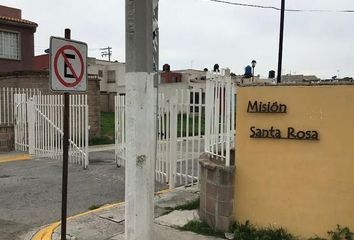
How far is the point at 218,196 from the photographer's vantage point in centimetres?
589

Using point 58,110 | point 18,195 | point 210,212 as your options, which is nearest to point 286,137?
point 210,212

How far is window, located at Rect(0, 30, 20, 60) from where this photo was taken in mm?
24703

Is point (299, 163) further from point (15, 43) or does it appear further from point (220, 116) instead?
point (15, 43)

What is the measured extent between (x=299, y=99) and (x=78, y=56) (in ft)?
9.21

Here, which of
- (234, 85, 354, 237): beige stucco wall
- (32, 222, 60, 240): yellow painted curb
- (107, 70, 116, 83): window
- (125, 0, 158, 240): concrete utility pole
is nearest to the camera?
(125, 0, 158, 240): concrete utility pole

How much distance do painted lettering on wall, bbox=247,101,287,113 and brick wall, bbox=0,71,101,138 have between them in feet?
→ 42.9

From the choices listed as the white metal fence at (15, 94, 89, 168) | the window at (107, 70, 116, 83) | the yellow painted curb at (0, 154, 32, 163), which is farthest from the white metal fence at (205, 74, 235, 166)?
the window at (107, 70, 116, 83)

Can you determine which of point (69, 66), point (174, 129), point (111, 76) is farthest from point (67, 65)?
point (111, 76)

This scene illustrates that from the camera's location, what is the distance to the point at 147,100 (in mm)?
4711

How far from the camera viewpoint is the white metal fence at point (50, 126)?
11.7 metres

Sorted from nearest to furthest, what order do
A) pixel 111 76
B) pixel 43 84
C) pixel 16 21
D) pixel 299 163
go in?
1. pixel 299 163
2. pixel 43 84
3. pixel 16 21
4. pixel 111 76

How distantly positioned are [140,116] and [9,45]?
22751 millimetres

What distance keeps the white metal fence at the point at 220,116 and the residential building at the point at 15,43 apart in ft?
68.0

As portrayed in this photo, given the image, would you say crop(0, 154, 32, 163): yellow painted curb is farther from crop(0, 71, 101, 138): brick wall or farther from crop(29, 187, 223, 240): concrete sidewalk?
crop(29, 187, 223, 240): concrete sidewalk
